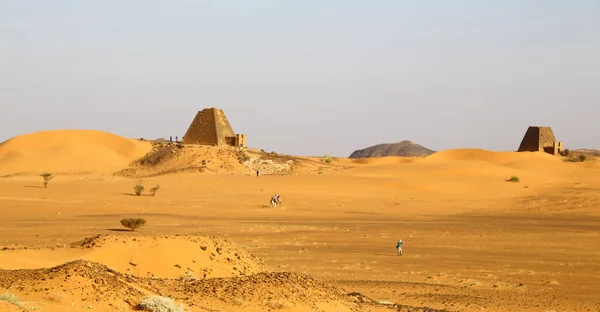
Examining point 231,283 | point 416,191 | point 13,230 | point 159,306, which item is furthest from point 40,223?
point 416,191

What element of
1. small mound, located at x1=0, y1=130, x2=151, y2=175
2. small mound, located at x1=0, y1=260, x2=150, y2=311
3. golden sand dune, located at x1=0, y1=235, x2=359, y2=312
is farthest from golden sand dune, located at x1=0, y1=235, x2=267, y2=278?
small mound, located at x1=0, y1=130, x2=151, y2=175

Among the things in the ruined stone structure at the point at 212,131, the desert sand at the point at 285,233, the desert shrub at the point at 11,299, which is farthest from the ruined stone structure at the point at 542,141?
the desert shrub at the point at 11,299

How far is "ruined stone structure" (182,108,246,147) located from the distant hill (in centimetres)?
9112

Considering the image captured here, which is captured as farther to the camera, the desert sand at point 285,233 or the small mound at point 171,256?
the small mound at point 171,256

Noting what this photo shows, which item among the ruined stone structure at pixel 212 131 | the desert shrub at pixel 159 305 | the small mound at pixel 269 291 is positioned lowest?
the small mound at pixel 269 291

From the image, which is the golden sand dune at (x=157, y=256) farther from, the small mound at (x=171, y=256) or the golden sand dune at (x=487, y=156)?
the golden sand dune at (x=487, y=156)

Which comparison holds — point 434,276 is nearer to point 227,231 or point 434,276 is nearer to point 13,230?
point 227,231

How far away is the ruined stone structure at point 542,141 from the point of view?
79688 millimetres

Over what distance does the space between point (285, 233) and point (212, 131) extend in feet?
124

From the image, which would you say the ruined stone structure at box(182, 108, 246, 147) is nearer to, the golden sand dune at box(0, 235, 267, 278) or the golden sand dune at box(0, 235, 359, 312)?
the golden sand dune at box(0, 235, 267, 278)

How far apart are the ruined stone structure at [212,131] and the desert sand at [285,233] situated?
3.19 m

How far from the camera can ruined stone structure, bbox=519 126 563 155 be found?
79.7 metres

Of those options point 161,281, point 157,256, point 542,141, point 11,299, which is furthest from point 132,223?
point 542,141

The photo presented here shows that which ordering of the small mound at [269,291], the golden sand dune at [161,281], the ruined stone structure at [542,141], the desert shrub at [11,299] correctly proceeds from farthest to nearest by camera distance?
the ruined stone structure at [542,141] → the small mound at [269,291] → the golden sand dune at [161,281] → the desert shrub at [11,299]
